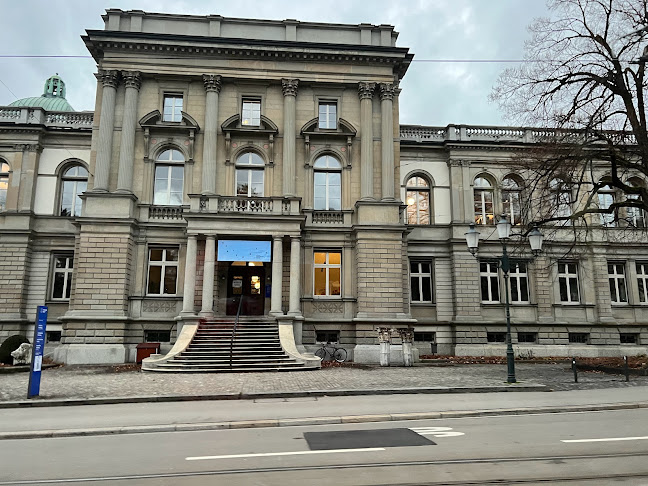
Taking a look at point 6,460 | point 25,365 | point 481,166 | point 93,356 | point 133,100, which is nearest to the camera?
point 6,460

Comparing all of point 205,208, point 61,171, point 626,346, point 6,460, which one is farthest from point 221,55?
point 626,346

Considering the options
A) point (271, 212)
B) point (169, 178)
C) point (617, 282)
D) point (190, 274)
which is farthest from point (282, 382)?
point (617, 282)

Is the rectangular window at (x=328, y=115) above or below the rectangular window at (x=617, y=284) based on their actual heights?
above

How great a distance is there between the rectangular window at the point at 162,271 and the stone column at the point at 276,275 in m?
5.32

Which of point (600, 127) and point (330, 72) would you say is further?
point (330, 72)

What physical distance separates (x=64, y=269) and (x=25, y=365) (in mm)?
9068

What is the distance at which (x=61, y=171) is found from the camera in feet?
92.5

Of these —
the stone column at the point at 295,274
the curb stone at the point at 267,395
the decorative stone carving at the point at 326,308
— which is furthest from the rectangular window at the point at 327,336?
the curb stone at the point at 267,395

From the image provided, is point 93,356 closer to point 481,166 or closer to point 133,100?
point 133,100

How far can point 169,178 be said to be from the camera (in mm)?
25484

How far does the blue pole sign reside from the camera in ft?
41.0

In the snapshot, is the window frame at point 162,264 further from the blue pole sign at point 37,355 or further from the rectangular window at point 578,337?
the rectangular window at point 578,337

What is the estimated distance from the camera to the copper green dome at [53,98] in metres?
45.9

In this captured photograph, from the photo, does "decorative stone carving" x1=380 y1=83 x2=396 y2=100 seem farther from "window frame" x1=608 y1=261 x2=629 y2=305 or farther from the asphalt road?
the asphalt road
